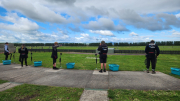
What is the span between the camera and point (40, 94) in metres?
3.82

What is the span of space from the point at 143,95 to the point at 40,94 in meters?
3.65

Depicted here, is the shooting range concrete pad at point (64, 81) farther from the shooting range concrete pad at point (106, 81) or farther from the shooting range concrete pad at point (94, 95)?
the shooting range concrete pad at point (94, 95)

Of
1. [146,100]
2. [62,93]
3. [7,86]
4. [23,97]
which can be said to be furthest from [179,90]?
[7,86]

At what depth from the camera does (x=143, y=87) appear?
4.46 meters

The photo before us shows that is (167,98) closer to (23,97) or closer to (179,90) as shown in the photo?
(179,90)

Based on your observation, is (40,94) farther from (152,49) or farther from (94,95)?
(152,49)

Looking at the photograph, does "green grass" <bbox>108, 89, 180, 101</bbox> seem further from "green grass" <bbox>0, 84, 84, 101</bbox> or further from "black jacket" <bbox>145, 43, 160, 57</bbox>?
"black jacket" <bbox>145, 43, 160, 57</bbox>

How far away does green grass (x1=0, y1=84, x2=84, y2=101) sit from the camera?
3.52 meters

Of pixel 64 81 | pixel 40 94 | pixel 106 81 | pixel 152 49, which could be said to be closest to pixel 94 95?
pixel 106 81

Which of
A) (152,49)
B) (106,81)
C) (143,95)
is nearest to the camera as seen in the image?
(143,95)

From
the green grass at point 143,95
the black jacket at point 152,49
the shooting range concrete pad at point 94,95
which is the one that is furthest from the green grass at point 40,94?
the black jacket at point 152,49

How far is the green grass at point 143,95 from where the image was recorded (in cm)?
347

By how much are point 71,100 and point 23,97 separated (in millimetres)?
1697

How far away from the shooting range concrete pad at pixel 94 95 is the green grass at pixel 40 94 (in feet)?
0.64
